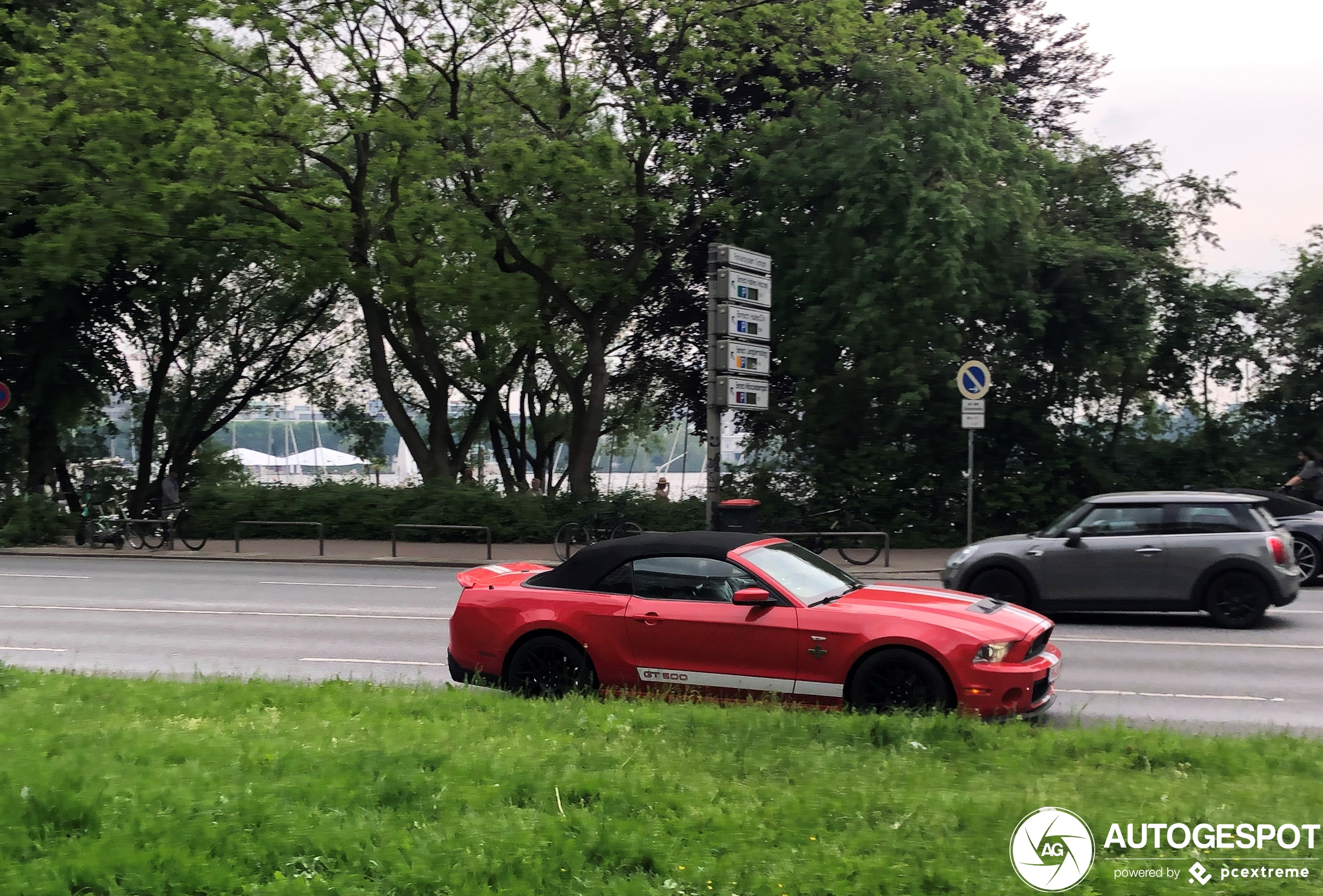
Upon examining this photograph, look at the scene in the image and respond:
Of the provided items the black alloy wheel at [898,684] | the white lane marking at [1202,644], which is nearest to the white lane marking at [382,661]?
the black alloy wheel at [898,684]

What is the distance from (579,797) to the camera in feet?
18.4

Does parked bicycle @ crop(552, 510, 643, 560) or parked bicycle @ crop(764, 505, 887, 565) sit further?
parked bicycle @ crop(552, 510, 643, 560)

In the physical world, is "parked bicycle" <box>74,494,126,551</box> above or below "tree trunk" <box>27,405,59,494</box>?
below

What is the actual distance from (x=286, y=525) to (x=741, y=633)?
72.6 ft

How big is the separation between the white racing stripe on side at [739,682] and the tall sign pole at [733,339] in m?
9.96

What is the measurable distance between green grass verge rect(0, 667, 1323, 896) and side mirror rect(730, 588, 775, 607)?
91cm

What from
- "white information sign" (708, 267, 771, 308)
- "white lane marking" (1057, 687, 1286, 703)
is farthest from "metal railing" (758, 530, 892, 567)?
"white lane marking" (1057, 687, 1286, 703)

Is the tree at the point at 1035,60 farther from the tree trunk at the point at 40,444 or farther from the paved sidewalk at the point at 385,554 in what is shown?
the tree trunk at the point at 40,444

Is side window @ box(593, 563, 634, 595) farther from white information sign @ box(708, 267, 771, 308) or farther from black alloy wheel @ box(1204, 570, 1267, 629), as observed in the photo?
white information sign @ box(708, 267, 771, 308)

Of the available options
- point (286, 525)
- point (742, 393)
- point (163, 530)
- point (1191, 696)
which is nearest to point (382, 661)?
point (1191, 696)

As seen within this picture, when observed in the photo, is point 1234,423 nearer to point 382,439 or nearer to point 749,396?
point 749,396

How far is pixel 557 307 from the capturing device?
3284cm

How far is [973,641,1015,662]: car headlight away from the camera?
8.12 metres

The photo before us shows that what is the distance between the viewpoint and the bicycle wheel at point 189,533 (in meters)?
27.5
